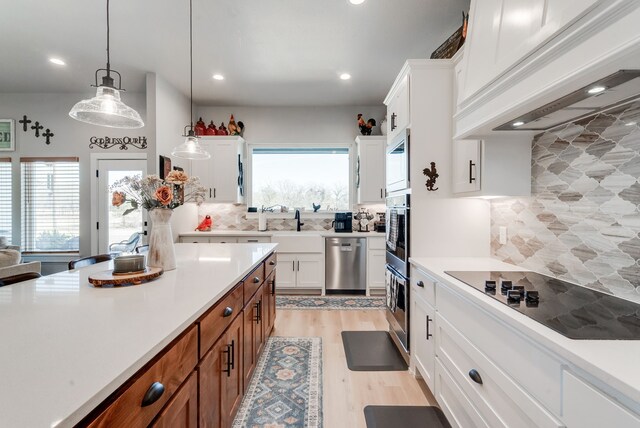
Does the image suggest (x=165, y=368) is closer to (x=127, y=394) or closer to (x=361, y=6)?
(x=127, y=394)

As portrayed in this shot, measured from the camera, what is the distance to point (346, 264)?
4.18m

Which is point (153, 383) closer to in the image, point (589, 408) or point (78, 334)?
point (78, 334)

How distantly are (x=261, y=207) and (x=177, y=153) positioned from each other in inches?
93.4

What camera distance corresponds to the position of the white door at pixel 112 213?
441 cm

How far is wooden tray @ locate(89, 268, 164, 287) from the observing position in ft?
4.40

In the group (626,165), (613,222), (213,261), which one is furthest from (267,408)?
(626,165)

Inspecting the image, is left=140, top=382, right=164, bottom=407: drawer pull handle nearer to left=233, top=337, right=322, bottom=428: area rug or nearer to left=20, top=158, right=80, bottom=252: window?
left=233, top=337, right=322, bottom=428: area rug

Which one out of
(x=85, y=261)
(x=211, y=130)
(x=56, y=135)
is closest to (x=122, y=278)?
(x=85, y=261)

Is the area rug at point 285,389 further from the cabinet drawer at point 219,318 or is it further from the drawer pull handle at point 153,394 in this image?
the drawer pull handle at point 153,394

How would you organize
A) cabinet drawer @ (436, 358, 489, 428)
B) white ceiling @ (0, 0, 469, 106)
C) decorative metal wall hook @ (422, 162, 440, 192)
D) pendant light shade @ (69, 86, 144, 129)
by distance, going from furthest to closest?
white ceiling @ (0, 0, 469, 106), decorative metal wall hook @ (422, 162, 440, 192), pendant light shade @ (69, 86, 144, 129), cabinet drawer @ (436, 358, 489, 428)

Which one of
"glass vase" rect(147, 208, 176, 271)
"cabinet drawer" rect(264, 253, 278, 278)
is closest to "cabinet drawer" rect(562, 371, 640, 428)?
"glass vase" rect(147, 208, 176, 271)

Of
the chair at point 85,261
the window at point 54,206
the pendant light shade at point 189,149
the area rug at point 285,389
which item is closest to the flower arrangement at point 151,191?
the chair at point 85,261

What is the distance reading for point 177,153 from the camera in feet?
8.27

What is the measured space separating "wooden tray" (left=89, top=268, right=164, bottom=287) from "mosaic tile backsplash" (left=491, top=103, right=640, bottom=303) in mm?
2190
